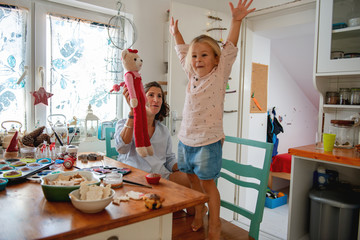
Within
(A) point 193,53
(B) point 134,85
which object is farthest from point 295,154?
(B) point 134,85

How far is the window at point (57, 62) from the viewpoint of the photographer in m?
2.03

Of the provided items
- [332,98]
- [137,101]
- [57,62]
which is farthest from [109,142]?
[332,98]

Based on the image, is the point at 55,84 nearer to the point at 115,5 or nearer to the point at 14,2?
the point at 14,2

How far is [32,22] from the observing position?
2.09m

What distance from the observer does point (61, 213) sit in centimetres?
88

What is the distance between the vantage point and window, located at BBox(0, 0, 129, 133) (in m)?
2.03

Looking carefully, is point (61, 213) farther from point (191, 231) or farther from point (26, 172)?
point (191, 231)

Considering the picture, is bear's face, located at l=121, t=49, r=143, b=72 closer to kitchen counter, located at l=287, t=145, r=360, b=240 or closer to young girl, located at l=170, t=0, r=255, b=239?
young girl, located at l=170, t=0, r=255, b=239

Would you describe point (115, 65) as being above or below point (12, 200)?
above

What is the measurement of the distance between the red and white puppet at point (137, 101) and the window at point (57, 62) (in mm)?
1047

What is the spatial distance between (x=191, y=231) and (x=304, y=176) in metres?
1.22

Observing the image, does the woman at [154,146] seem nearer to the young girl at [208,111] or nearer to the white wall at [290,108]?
the young girl at [208,111]

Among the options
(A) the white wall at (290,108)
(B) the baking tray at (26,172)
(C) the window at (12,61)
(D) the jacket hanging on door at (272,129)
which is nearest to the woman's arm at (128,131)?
(B) the baking tray at (26,172)

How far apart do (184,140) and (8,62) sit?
5.02 ft
